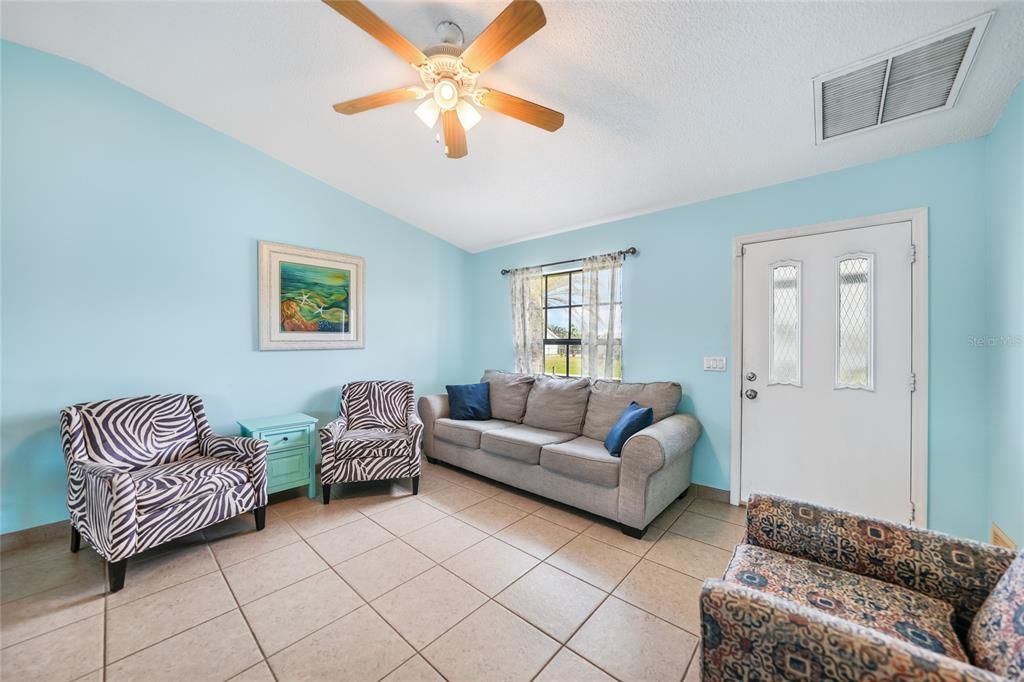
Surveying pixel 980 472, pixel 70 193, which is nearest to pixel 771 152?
pixel 980 472

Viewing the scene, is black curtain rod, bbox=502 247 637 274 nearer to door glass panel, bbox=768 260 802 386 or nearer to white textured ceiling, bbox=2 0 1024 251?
white textured ceiling, bbox=2 0 1024 251

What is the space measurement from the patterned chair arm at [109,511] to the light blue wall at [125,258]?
2.30 feet

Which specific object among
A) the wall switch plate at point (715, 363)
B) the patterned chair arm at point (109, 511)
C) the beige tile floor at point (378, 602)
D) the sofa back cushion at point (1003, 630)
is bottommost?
the beige tile floor at point (378, 602)

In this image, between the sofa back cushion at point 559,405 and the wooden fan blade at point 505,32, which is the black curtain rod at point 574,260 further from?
the wooden fan blade at point 505,32

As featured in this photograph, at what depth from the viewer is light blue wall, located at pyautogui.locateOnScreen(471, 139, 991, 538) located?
210 cm

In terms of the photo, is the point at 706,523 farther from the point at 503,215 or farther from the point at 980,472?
the point at 503,215

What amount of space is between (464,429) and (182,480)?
1.94 meters

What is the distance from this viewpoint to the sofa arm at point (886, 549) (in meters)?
1.17

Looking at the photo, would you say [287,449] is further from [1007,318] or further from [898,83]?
[1007,318]

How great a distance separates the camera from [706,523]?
259 cm

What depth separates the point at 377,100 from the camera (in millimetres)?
1913

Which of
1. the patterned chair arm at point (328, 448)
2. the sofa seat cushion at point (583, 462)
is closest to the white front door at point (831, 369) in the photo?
the sofa seat cushion at point (583, 462)

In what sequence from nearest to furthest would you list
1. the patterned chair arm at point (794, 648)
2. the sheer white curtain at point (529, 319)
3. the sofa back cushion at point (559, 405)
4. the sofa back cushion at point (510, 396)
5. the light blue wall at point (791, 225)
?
the patterned chair arm at point (794, 648), the light blue wall at point (791, 225), the sofa back cushion at point (559, 405), the sofa back cushion at point (510, 396), the sheer white curtain at point (529, 319)

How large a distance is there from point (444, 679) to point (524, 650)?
0.33 meters
